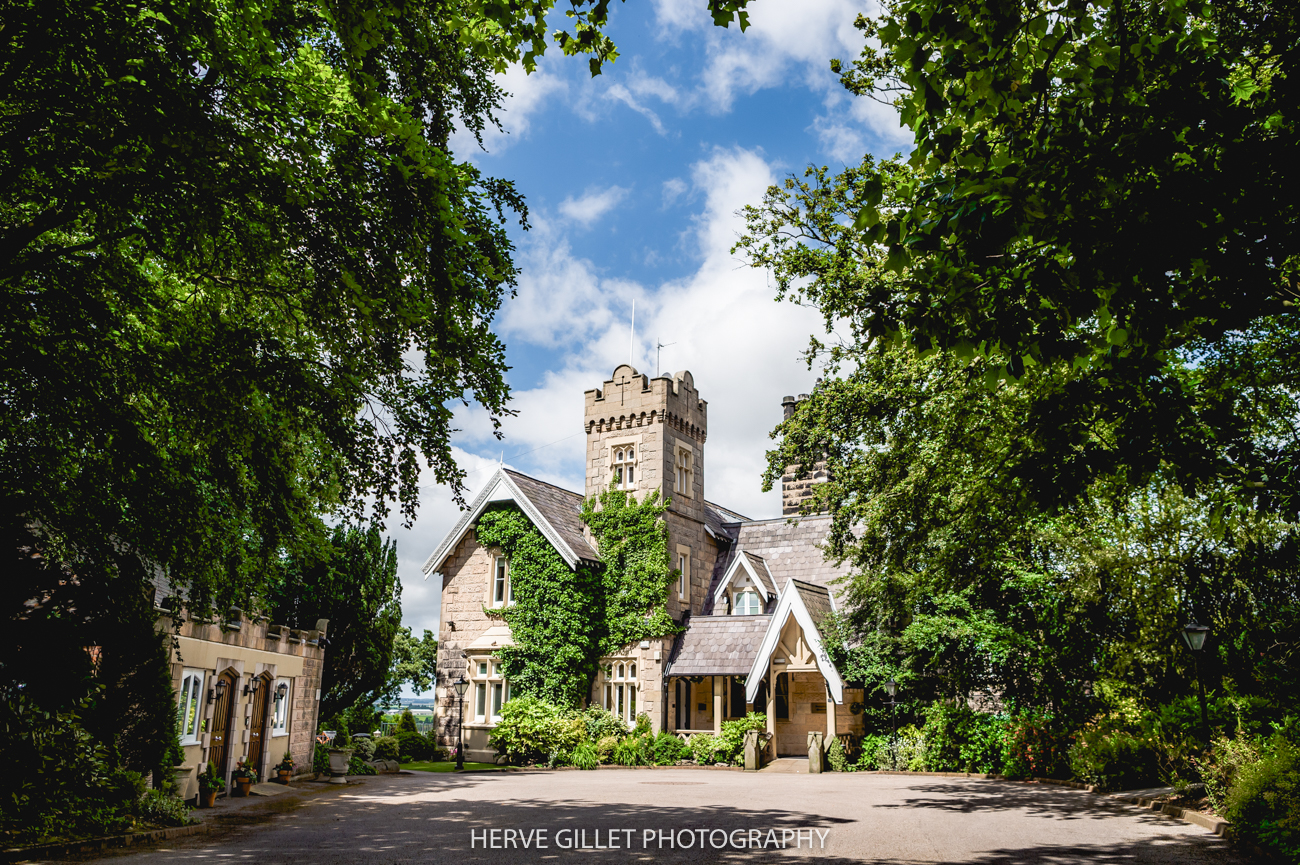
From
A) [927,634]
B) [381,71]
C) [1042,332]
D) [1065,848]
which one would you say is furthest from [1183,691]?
[381,71]

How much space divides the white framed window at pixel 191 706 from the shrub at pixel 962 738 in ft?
57.5

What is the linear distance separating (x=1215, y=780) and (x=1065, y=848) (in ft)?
12.3

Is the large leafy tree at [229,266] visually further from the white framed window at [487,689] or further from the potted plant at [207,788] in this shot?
the white framed window at [487,689]

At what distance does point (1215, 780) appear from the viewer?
12.9m

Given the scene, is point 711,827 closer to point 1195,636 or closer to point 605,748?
point 1195,636

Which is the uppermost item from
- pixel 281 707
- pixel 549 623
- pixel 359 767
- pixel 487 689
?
pixel 549 623

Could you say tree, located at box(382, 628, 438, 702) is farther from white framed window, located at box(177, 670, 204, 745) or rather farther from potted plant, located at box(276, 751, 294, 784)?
white framed window, located at box(177, 670, 204, 745)

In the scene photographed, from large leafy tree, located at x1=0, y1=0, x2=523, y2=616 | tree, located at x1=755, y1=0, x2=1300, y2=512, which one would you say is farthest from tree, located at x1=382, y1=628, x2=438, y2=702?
tree, located at x1=755, y1=0, x2=1300, y2=512

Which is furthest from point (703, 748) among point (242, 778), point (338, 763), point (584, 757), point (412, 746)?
point (242, 778)

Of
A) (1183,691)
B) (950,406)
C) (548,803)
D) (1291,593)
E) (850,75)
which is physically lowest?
(548,803)

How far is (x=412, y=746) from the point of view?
29.4 m

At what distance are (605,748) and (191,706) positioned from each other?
13.0 meters

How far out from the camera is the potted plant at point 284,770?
2153 cm

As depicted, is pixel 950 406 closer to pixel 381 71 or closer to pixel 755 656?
pixel 381 71
